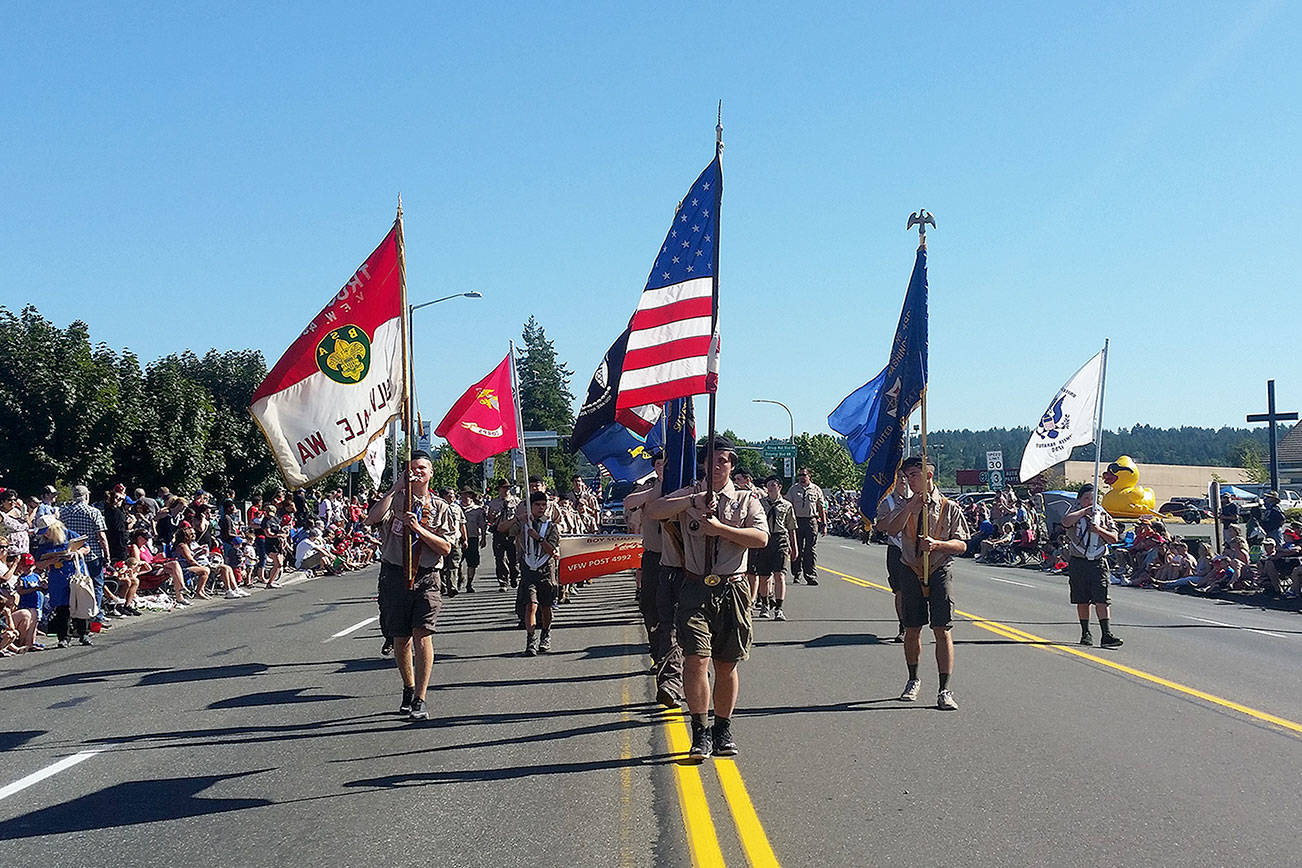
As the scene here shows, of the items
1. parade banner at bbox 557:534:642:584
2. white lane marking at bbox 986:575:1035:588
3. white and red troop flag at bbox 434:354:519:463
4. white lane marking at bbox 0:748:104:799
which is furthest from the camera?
white lane marking at bbox 986:575:1035:588

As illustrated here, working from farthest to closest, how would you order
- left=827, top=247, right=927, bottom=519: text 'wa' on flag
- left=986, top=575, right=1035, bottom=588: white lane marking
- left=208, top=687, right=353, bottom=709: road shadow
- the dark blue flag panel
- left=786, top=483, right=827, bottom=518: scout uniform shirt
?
left=986, top=575, right=1035, bottom=588: white lane marking, left=786, top=483, right=827, bottom=518: scout uniform shirt, left=827, top=247, right=927, bottom=519: text 'wa' on flag, left=208, top=687, right=353, bottom=709: road shadow, the dark blue flag panel

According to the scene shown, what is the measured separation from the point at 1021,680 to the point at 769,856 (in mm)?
5482

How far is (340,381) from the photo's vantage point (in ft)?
29.4

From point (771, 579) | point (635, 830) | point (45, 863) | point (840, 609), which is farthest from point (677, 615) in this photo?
point (840, 609)

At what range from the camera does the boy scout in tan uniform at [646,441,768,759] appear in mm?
6801

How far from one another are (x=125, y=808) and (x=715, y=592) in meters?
3.45

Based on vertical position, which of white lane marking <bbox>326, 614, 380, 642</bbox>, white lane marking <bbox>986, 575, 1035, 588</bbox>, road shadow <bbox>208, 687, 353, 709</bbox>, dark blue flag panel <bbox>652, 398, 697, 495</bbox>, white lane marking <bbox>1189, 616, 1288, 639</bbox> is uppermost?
dark blue flag panel <bbox>652, 398, 697, 495</bbox>

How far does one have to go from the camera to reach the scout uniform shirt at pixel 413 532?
838 centimetres

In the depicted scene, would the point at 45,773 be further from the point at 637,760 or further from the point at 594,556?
the point at 594,556

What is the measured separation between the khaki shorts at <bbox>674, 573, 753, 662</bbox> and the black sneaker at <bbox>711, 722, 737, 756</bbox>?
47 cm

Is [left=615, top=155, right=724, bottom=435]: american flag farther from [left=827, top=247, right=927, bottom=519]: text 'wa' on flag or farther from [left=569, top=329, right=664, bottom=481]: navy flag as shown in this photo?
[left=827, top=247, right=927, bottom=519]: text 'wa' on flag

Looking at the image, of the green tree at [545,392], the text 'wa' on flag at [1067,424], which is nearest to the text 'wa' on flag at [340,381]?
the text 'wa' on flag at [1067,424]

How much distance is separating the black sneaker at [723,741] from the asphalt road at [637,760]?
0.43 feet

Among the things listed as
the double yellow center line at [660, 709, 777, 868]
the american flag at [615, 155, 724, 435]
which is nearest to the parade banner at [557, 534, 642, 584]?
the american flag at [615, 155, 724, 435]
